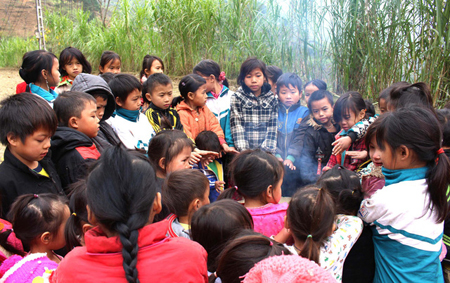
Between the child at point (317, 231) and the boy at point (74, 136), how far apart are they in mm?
1456

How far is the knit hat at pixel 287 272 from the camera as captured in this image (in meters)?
1.02

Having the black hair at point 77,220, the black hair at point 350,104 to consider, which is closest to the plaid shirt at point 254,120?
the black hair at point 350,104

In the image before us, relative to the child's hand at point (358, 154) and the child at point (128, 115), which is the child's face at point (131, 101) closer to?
the child at point (128, 115)

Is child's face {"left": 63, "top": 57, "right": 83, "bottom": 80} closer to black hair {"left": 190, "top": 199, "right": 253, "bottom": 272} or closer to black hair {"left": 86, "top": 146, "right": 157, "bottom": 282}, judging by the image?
black hair {"left": 190, "top": 199, "right": 253, "bottom": 272}

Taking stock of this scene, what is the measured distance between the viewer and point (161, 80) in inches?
136

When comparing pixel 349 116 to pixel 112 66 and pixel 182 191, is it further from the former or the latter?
pixel 112 66

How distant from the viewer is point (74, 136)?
7.98 feet

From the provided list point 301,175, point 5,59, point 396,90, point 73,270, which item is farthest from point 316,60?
point 5,59

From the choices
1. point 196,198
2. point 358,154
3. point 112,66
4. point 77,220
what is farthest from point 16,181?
point 112,66

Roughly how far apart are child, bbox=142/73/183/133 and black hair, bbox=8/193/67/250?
1620mm

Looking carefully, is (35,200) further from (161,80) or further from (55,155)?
(161,80)

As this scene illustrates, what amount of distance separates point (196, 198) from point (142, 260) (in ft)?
2.64

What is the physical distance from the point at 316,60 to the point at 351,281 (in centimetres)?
447

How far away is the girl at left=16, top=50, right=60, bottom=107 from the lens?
3475mm
